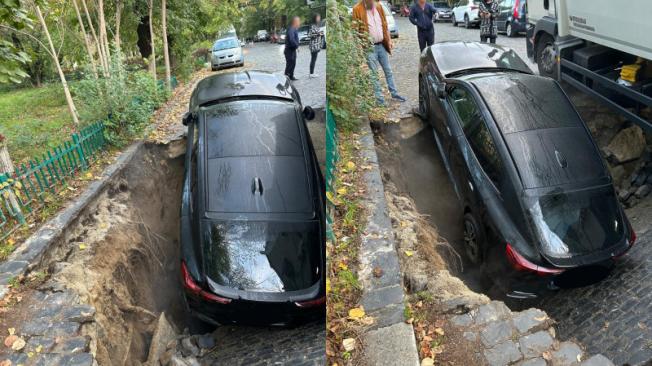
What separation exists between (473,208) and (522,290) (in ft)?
3.42

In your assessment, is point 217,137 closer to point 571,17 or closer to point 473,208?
point 473,208

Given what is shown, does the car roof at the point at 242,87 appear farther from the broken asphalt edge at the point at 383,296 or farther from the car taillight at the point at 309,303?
the car taillight at the point at 309,303

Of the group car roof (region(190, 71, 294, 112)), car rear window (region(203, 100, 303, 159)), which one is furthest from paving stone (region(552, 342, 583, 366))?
car roof (region(190, 71, 294, 112))

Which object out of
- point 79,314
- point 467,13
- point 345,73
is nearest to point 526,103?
point 345,73

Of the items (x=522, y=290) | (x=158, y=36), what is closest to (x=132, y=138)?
(x=158, y=36)

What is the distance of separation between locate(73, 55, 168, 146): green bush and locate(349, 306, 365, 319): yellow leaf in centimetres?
529

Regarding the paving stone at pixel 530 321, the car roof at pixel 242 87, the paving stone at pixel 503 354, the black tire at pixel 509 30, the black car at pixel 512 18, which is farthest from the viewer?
the black tire at pixel 509 30

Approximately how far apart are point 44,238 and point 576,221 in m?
5.36

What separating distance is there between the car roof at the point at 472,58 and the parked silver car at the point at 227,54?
10.9 ft

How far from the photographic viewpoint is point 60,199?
17.4 ft

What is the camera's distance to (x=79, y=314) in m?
3.84

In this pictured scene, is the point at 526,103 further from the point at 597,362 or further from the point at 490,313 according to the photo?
the point at 597,362

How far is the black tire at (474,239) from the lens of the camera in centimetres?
497

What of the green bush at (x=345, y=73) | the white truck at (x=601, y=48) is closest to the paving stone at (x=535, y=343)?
the white truck at (x=601, y=48)
